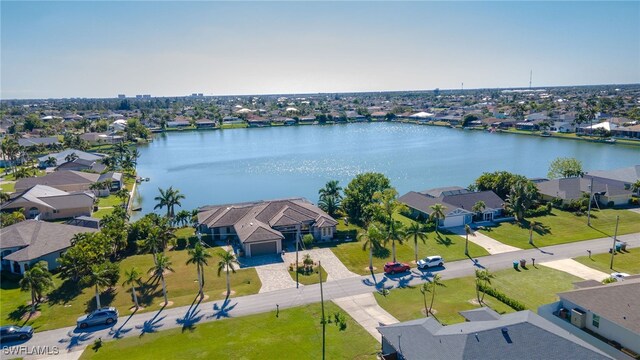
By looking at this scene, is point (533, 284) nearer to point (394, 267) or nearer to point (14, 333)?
point (394, 267)

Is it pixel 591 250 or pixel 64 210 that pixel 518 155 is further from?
pixel 64 210

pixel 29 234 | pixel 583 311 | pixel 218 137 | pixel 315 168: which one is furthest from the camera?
pixel 218 137

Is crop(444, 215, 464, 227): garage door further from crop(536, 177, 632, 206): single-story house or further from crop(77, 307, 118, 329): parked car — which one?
crop(77, 307, 118, 329): parked car

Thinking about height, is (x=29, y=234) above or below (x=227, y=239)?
above

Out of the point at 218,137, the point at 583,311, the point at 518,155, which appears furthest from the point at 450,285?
the point at 218,137

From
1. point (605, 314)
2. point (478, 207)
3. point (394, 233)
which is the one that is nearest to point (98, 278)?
point (394, 233)

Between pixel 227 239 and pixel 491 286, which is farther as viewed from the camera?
pixel 227 239
